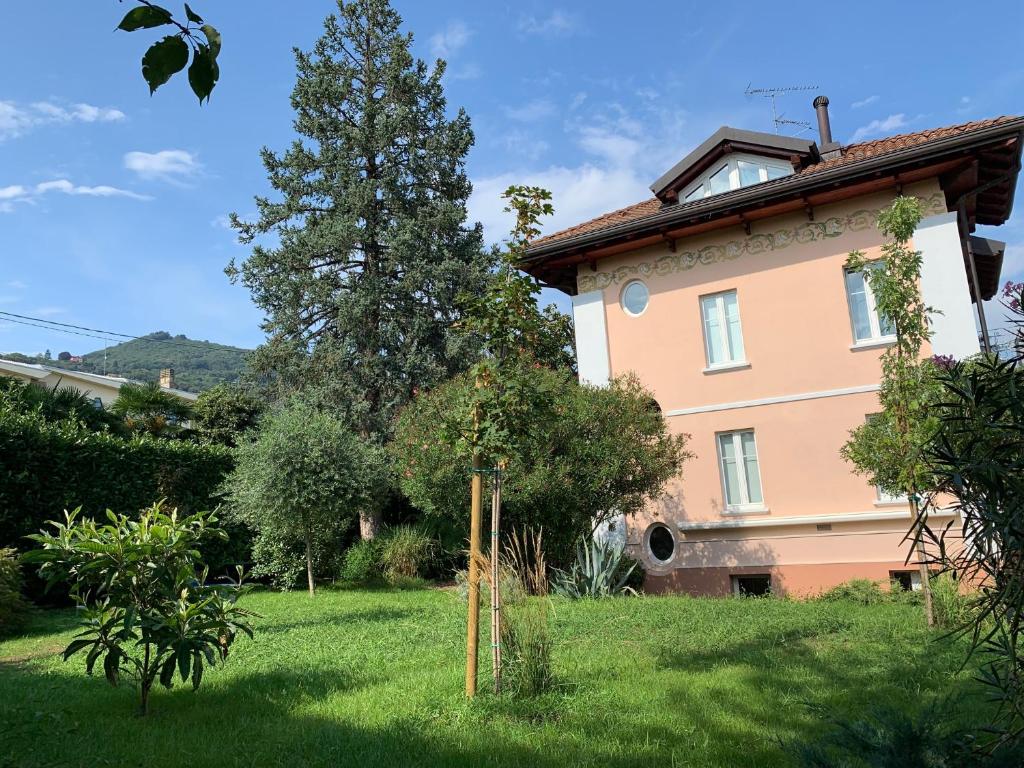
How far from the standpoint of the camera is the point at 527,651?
5.30 metres

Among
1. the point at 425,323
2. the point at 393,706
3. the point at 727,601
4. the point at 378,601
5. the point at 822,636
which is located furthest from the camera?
the point at 425,323

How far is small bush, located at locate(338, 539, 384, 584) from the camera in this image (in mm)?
15156

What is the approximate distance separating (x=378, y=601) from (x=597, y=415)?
5024 millimetres

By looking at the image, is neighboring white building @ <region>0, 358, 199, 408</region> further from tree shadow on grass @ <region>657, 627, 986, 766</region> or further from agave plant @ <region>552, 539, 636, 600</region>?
tree shadow on grass @ <region>657, 627, 986, 766</region>

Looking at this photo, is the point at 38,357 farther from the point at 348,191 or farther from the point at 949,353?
the point at 949,353

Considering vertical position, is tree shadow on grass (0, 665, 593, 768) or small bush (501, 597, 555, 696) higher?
small bush (501, 597, 555, 696)

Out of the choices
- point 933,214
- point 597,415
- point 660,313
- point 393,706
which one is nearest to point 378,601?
point 597,415

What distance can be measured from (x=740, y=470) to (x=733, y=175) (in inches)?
252

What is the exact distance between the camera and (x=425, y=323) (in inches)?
797

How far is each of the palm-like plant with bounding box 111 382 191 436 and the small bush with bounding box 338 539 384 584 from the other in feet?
36.7

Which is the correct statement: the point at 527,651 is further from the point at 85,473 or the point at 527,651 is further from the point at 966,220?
the point at 966,220

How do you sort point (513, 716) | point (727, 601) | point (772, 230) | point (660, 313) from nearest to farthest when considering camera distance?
1. point (513, 716)
2. point (727, 601)
3. point (772, 230)
4. point (660, 313)

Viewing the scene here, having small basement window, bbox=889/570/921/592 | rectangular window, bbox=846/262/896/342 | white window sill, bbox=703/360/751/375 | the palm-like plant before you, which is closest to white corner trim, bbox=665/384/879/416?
white window sill, bbox=703/360/751/375

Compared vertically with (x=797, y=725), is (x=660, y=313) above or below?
above
